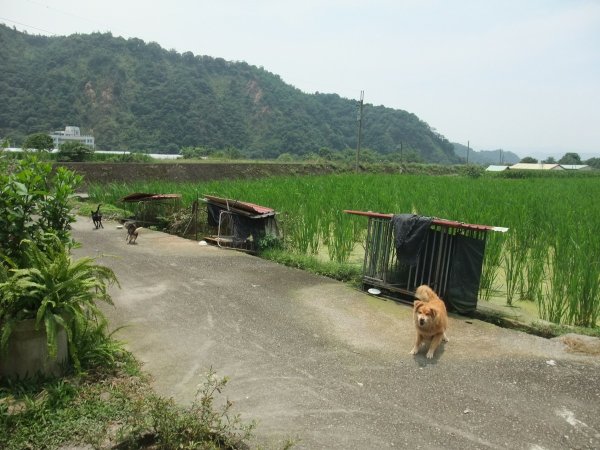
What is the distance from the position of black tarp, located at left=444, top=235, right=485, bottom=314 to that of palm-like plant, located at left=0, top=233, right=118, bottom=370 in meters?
3.62

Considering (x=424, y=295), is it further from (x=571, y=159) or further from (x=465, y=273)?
(x=571, y=159)

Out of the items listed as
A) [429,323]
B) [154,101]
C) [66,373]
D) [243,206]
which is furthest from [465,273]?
[154,101]

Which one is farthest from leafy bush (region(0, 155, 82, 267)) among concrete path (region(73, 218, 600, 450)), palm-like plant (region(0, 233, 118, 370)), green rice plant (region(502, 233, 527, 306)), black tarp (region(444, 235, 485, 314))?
green rice plant (region(502, 233, 527, 306))

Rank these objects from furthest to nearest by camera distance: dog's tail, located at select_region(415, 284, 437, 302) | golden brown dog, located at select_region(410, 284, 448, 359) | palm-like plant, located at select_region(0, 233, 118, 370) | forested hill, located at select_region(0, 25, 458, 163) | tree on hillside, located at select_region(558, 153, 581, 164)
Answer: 1. tree on hillside, located at select_region(558, 153, 581, 164)
2. forested hill, located at select_region(0, 25, 458, 163)
3. dog's tail, located at select_region(415, 284, 437, 302)
4. golden brown dog, located at select_region(410, 284, 448, 359)
5. palm-like plant, located at select_region(0, 233, 118, 370)

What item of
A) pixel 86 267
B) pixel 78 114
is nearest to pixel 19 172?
pixel 86 267

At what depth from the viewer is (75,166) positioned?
18812mm

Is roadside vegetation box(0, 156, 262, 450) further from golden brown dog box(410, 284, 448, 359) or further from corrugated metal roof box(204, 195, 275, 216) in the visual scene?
corrugated metal roof box(204, 195, 275, 216)

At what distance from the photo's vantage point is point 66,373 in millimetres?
3299

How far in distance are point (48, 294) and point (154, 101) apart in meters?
55.4

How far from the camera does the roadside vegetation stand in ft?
8.52

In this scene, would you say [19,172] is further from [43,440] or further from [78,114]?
[78,114]

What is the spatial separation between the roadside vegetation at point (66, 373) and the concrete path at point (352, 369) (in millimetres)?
253

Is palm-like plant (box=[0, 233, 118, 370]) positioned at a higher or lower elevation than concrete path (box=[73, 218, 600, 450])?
higher

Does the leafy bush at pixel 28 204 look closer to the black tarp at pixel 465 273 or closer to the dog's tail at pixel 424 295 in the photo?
the dog's tail at pixel 424 295
